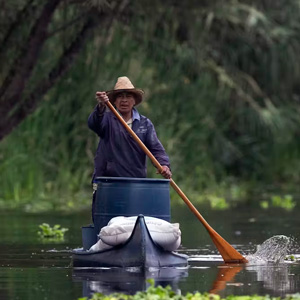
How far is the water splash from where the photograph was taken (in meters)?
13.1

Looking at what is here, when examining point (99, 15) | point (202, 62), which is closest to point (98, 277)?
point (99, 15)

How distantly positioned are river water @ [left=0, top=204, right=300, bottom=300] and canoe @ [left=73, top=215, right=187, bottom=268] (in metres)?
0.12

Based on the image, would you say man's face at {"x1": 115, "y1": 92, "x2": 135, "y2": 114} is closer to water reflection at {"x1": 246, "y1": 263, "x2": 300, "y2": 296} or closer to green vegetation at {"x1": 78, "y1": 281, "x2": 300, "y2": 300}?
water reflection at {"x1": 246, "y1": 263, "x2": 300, "y2": 296}

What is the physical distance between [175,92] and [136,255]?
51.4 feet

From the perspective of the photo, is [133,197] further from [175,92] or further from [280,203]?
[175,92]

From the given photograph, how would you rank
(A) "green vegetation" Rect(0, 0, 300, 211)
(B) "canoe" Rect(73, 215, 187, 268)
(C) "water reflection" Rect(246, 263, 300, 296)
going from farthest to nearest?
(A) "green vegetation" Rect(0, 0, 300, 211), (B) "canoe" Rect(73, 215, 187, 268), (C) "water reflection" Rect(246, 263, 300, 296)

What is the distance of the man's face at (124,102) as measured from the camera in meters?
12.8

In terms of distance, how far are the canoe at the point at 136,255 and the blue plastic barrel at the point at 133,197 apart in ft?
1.21

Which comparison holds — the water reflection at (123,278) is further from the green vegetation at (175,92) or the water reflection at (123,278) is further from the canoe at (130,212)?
the green vegetation at (175,92)

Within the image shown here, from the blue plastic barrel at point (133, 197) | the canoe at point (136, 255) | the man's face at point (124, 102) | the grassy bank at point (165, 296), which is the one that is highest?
the man's face at point (124, 102)

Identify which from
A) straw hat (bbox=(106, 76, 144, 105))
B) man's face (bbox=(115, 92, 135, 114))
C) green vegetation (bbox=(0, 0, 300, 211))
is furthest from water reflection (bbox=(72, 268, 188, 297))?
green vegetation (bbox=(0, 0, 300, 211))

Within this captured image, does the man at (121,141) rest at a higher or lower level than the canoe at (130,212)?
higher

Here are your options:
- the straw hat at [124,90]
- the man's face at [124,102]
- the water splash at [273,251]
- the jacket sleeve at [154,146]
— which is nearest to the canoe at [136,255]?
the jacket sleeve at [154,146]

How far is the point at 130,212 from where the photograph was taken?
12117 mm
